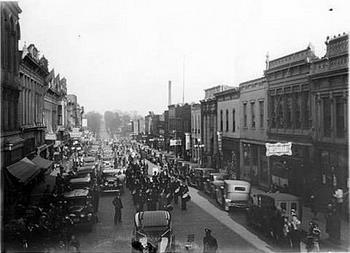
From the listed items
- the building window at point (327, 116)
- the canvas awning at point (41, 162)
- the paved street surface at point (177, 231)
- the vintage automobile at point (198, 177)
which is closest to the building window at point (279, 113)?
the building window at point (327, 116)

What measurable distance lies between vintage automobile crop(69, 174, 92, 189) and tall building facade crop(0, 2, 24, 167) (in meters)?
3.16

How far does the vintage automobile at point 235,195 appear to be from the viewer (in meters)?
19.5

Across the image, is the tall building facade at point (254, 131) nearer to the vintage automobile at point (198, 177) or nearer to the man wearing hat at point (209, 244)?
the vintage automobile at point (198, 177)

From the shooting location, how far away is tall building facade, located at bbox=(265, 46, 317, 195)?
21.3m

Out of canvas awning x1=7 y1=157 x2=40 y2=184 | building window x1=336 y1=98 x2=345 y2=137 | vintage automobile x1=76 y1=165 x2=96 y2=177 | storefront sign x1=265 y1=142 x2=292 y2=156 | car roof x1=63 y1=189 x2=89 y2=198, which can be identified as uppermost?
building window x1=336 y1=98 x2=345 y2=137

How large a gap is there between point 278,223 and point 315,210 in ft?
11.2

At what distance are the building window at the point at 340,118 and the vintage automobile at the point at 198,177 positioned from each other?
835 centimetres

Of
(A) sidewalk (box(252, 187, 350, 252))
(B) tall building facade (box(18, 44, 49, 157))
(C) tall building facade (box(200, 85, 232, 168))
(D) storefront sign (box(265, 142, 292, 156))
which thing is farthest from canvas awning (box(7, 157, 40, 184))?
(C) tall building facade (box(200, 85, 232, 168))

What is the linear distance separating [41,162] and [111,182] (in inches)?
154

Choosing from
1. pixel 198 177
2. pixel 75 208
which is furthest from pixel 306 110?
pixel 75 208

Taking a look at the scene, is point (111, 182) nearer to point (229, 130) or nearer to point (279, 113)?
point (279, 113)

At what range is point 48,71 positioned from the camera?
16562mm

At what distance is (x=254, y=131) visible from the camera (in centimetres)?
2391

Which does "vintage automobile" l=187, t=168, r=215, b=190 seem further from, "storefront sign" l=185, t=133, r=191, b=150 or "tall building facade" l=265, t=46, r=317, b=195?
"storefront sign" l=185, t=133, r=191, b=150
